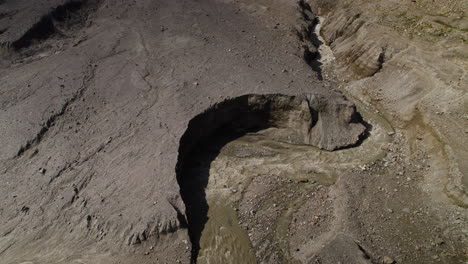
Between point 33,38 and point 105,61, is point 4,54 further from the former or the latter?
point 105,61

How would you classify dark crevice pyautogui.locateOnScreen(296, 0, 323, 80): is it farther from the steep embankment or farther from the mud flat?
the mud flat

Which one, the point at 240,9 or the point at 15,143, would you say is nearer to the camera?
the point at 15,143

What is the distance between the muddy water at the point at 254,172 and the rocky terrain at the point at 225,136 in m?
0.04

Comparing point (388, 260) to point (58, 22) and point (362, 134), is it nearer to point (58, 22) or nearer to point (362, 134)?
point (362, 134)

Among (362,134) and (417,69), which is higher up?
(417,69)

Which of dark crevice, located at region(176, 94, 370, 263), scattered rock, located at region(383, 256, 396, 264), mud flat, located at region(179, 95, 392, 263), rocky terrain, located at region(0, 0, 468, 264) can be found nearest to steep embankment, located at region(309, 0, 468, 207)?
rocky terrain, located at region(0, 0, 468, 264)

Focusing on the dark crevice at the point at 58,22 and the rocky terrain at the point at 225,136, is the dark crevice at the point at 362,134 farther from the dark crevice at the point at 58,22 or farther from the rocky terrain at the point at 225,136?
the dark crevice at the point at 58,22

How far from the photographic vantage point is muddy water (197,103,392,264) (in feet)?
29.0

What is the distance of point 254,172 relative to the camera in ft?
35.1

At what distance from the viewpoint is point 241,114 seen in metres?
11.7

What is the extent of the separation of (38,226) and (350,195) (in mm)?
8303

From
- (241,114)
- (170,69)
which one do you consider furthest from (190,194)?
(170,69)

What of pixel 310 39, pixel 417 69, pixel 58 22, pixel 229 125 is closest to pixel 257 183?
pixel 229 125

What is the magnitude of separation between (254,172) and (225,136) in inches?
74.6
